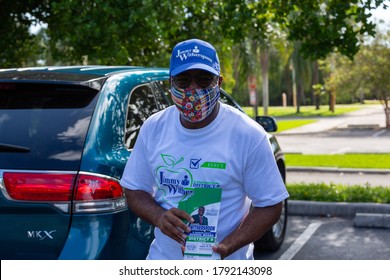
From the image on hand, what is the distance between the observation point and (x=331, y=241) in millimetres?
7160

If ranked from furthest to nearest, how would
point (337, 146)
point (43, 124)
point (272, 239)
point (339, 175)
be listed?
1. point (337, 146)
2. point (339, 175)
3. point (272, 239)
4. point (43, 124)

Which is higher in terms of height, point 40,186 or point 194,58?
point 194,58

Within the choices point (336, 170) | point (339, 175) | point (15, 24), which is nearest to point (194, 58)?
point (339, 175)

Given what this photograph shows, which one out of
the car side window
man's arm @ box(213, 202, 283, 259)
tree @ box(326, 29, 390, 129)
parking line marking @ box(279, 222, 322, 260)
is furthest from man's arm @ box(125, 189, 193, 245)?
tree @ box(326, 29, 390, 129)

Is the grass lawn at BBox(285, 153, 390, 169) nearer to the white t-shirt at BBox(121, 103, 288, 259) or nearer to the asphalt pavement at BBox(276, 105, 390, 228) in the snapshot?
the asphalt pavement at BBox(276, 105, 390, 228)

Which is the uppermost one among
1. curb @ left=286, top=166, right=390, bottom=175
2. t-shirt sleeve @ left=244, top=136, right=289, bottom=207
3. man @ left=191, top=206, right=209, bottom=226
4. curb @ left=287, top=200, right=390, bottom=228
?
t-shirt sleeve @ left=244, top=136, right=289, bottom=207

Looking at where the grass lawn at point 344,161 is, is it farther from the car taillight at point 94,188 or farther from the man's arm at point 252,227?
the man's arm at point 252,227

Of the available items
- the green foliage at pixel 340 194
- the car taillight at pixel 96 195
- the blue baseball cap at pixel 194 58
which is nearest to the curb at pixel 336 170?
the green foliage at pixel 340 194

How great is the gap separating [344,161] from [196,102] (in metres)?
13.5

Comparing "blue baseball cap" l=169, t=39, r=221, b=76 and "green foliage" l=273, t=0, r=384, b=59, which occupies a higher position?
"green foliage" l=273, t=0, r=384, b=59

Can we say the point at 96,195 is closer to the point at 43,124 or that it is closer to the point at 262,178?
the point at 43,124

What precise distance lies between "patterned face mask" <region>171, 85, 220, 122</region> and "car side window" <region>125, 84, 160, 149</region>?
1345 mm

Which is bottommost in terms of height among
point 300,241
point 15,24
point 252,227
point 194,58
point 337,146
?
point 337,146

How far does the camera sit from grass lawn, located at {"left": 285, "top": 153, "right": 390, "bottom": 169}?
14.5 meters
